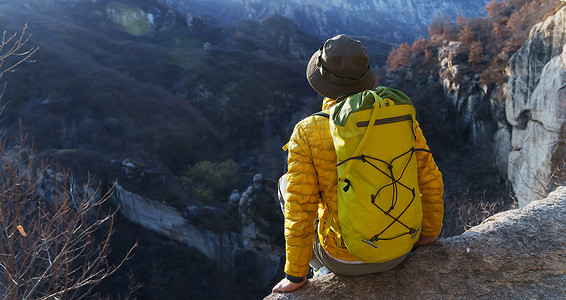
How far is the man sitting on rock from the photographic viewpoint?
5.08ft

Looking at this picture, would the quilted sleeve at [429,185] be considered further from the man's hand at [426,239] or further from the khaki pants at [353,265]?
the khaki pants at [353,265]

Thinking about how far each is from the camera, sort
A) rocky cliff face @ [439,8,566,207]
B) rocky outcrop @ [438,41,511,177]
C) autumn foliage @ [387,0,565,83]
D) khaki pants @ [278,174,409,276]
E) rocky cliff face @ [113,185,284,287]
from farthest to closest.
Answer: autumn foliage @ [387,0,565,83]
rocky cliff face @ [113,185,284,287]
rocky outcrop @ [438,41,511,177]
rocky cliff face @ [439,8,566,207]
khaki pants @ [278,174,409,276]

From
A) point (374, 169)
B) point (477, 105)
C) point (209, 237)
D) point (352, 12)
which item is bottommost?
point (209, 237)

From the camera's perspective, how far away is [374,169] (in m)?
1.38

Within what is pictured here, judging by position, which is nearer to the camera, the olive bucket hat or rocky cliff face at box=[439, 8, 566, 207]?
the olive bucket hat

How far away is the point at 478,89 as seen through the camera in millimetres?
18578

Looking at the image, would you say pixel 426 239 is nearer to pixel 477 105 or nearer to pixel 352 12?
pixel 477 105

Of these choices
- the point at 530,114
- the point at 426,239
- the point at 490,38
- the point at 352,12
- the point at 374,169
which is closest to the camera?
the point at 374,169

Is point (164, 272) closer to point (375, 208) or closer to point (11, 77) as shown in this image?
point (375, 208)

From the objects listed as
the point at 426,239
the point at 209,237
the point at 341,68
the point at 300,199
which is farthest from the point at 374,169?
the point at 209,237

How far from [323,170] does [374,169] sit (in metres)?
0.25

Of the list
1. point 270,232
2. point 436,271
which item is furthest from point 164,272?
point 436,271

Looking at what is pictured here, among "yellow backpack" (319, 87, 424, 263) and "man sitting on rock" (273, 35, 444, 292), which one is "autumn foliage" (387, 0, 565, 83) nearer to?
"man sitting on rock" (273, 35, 444, 292)

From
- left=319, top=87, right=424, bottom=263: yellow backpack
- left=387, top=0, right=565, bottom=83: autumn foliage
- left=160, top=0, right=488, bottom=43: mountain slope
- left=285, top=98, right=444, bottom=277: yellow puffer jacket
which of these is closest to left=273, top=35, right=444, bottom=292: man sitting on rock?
left=285, top=98, right=444, bottom=277: yellow puffer jacket
